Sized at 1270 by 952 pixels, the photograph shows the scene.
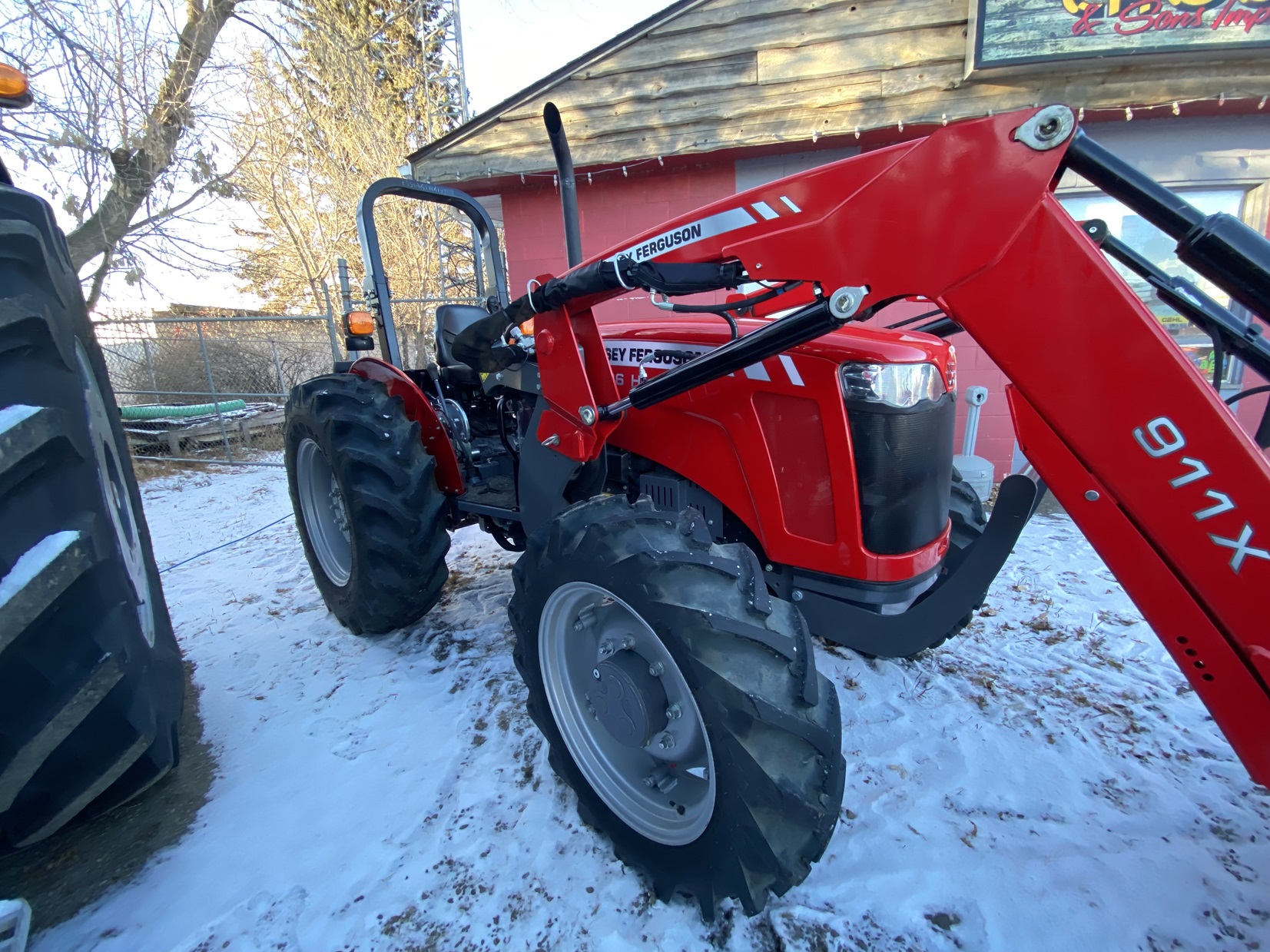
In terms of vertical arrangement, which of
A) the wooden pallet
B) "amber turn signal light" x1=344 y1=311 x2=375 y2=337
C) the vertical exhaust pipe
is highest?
the vertical exhaust pipe

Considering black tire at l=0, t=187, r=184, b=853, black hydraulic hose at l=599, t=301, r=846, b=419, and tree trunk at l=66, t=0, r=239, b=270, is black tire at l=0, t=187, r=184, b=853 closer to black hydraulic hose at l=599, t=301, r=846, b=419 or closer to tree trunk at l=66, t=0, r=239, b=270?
black hydraulic hose at l=599, t=301, r=846, b=419

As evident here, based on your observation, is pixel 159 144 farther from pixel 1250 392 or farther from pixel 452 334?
pixel 1250 392

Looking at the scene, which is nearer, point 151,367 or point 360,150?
point 151,367

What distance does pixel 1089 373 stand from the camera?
3.51 feet

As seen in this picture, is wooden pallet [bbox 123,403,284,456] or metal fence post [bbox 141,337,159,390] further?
metal fence post [bbox 141,337,159,390]

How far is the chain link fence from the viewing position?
7152 millimetres

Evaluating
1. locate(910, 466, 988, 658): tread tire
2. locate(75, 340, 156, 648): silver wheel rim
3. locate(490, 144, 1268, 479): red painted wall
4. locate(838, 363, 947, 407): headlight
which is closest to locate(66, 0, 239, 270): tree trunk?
locate(490, 144, 1268, 479): red painted wall

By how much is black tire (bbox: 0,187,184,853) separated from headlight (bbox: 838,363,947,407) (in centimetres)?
178

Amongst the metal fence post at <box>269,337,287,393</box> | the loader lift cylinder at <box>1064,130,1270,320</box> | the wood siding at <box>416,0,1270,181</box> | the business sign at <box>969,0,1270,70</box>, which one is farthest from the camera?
the metal fence post at <box>269,337,287,393</box>

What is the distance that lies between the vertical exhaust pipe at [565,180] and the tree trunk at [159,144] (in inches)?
205

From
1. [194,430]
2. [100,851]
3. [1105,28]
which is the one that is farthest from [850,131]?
[194,430]

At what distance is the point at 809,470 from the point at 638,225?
4196 mm

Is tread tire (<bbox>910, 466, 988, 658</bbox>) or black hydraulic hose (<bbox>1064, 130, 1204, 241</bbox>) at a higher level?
black hydraulic hose (<bbox>1064, 130, 1204, 241</bbox>)

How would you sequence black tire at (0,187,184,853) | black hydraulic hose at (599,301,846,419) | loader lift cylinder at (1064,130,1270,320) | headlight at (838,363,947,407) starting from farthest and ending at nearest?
headlight at (838,363,947,407) → black hydraulic hose at (599,301,846,419) → black tire at (0,187,184,853) → loader lift cylinder at (1064,130,1270,320)
